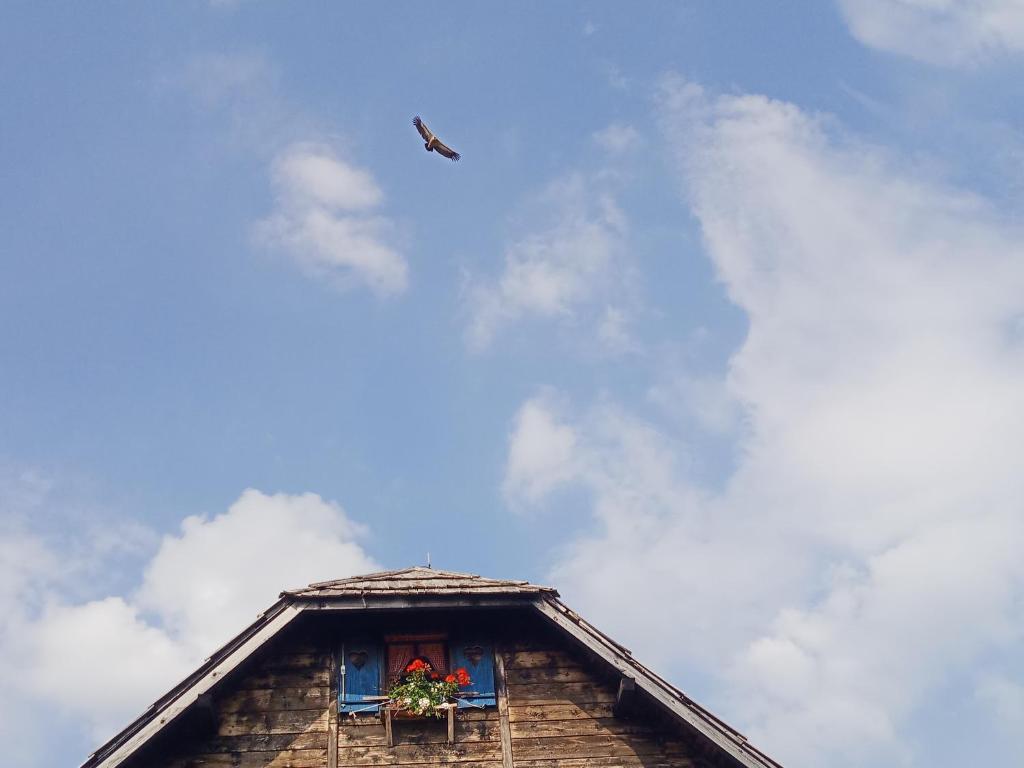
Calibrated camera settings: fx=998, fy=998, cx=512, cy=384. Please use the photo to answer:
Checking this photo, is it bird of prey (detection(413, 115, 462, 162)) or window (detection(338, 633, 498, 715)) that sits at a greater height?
bird of prey (detection(413, 115, 462, 162))

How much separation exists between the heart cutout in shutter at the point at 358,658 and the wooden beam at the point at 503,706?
1777 mm

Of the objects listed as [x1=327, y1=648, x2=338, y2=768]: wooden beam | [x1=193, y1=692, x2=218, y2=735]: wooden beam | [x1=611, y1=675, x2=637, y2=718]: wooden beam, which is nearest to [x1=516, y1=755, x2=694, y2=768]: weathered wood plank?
[x1=611, y1=675, x2=637, y2=718]: wooden beam

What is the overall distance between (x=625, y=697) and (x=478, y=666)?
6.58 ft

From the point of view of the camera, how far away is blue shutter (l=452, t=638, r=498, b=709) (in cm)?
1320

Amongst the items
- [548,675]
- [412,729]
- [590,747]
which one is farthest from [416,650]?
[590,747]

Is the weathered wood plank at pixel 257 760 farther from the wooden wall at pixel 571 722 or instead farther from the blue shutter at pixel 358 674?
the wooden wall at pixel 571 722

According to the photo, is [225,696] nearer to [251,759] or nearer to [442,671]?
[251,759]

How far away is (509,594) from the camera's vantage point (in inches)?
530

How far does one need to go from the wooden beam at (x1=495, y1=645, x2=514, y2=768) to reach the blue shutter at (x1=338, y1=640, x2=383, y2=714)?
5.16ft

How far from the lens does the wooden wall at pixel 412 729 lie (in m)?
12.5

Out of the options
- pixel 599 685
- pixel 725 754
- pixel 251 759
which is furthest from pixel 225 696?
pixel 725 754

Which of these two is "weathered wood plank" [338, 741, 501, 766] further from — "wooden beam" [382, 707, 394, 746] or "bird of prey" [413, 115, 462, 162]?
"bird of prey" [413, 115, 462, 162]

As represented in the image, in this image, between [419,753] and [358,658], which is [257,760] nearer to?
[358,658]

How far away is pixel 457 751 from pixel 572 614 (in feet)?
7.49
